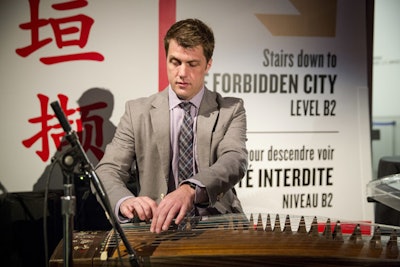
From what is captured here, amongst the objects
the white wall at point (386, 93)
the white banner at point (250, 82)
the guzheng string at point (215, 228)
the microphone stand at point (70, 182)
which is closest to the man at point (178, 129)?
the guzheng string at point (215, 228)

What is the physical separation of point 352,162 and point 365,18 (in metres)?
1.00

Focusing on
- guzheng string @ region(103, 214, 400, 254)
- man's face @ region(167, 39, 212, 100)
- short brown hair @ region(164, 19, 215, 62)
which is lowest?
guzheng string @ region(103, 214, 400, 254)

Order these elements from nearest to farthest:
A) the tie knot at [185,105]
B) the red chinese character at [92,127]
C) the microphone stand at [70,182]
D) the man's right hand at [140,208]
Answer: the microphone stand at [70,182]
the man's right hand at [140,208]
the tie knot at [185,105]
the red chinese character at [92,127]

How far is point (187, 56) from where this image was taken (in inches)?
94.6

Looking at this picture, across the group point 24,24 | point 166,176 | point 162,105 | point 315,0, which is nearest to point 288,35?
point 315,0

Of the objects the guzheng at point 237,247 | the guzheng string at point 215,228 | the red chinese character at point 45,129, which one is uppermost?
the red chinese character at point 45,129

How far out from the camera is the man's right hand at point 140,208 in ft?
5.72

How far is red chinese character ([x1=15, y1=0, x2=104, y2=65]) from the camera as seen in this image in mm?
2787

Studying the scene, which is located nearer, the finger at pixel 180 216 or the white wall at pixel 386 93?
the finger at pixel 180 216

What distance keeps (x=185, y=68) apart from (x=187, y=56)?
0.20ft

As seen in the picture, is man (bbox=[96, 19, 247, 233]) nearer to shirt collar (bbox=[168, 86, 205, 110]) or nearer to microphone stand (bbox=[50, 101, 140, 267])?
shirt collar (bbox=[168, 86, 205, 110])

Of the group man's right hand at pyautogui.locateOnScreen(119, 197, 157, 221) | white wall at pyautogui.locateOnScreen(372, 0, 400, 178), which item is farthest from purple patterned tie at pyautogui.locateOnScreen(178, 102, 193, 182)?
white wall at pyautogui.locateOnScreen(372, 0, 400, 178)

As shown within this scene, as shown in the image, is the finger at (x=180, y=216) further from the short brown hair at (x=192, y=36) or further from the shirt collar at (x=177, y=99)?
the short brown hair at (x=192, y=36)

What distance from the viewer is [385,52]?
21.1 feet
